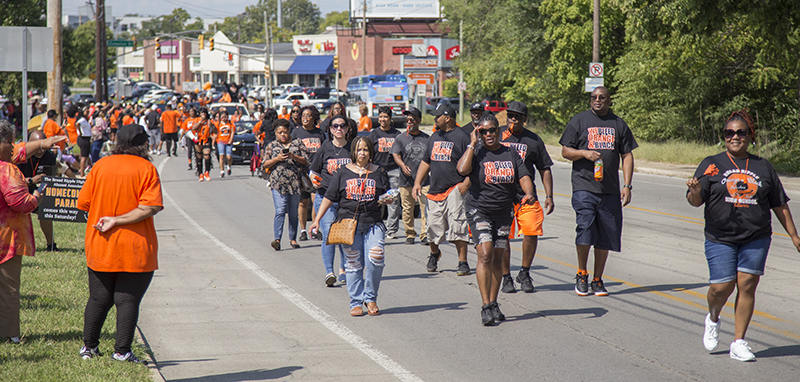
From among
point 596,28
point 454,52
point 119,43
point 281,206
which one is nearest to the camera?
point 281,206

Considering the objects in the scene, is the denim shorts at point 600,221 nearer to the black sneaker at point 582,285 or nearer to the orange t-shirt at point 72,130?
the black sneaker at point 582,285

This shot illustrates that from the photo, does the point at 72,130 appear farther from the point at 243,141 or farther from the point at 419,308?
the point at 419,308

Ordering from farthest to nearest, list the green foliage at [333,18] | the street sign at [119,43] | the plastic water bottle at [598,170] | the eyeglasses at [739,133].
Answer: the green foliage at [333,18] < the street sign at [119,43] < the plastic water bottle at [598,170] < the eyeglasses at [739,133]

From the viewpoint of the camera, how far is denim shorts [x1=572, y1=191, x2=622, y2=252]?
26.4ft

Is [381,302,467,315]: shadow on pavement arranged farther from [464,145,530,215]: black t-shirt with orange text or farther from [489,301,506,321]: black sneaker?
[464,145,530,215]: black t-shirt with orange text

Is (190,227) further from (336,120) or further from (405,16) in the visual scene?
(405,16)

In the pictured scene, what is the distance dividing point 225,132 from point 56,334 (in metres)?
15.5

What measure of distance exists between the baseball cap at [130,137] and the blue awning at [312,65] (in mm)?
86586

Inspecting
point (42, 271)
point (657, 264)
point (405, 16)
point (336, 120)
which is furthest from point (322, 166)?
point (405, 16)

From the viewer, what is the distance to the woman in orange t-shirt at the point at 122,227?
5383 mm

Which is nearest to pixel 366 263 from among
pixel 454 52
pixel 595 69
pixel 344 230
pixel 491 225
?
pixel 344 230

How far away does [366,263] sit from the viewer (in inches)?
292

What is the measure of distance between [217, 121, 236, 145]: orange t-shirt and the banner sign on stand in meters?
11.7

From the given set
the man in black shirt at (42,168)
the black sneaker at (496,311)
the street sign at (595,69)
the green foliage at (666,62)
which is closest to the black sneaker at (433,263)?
the black sneaker at (496,311)
